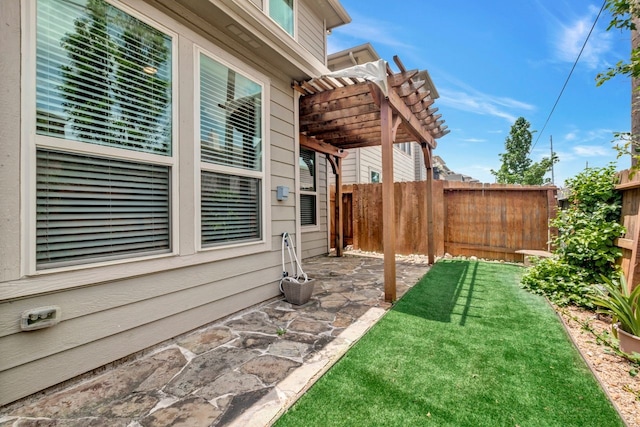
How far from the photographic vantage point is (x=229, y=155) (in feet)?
10.3

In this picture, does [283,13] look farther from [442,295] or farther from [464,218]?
[464,218]

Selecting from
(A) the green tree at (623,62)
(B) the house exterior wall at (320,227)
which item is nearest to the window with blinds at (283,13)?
(B) the house exterior wall at (320,227)

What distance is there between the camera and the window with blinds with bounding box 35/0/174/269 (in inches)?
73.1

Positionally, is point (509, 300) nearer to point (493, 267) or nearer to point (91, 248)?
point (493, 267)

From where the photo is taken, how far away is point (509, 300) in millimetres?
3609

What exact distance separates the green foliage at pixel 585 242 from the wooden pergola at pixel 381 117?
2214mm

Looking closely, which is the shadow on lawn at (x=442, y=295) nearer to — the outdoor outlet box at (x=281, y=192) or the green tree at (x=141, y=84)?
the outdoor outlet box at (x=281, y=192)

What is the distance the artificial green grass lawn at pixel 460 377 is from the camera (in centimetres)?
158

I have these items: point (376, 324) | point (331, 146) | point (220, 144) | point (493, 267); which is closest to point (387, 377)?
point (376, 324)

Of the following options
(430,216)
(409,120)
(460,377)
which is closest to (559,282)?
(430,216)

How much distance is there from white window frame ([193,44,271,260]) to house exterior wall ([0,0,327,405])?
0.02 m

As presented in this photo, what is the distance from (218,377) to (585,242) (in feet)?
14.5

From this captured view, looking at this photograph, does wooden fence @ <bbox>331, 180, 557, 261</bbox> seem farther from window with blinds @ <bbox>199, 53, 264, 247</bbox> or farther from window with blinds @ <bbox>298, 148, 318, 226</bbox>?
window with blinds @ <bbox>199, 53, 264, 247</bbox>

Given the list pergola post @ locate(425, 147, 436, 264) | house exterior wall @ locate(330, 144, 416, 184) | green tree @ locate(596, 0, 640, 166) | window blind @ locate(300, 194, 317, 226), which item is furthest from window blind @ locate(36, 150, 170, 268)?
house exterior wall @ locate(330, 144, 416, 184)
